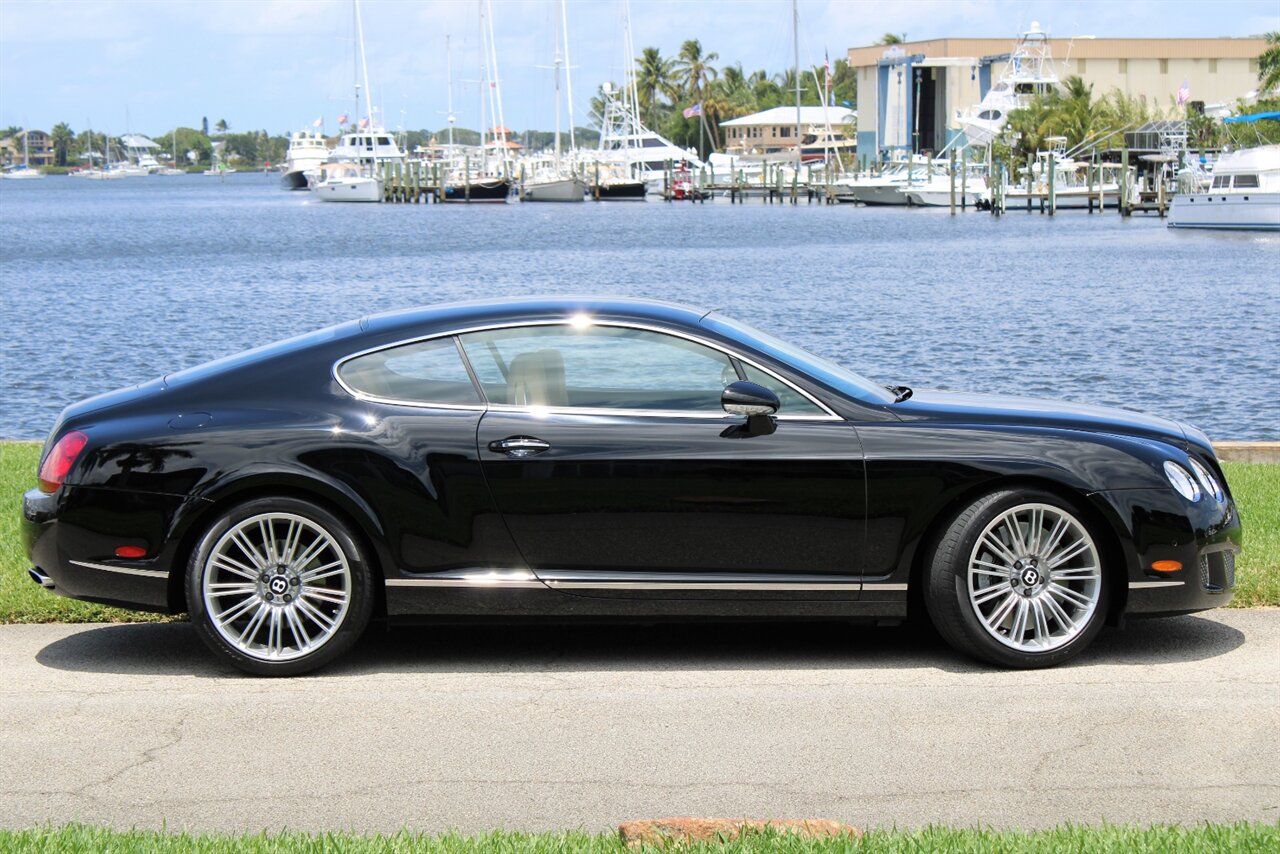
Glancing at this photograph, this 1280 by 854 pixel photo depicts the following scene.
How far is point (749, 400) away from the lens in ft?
20.5

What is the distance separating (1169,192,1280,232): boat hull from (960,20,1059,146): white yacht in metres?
35.6

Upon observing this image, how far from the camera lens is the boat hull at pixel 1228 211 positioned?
64.2m

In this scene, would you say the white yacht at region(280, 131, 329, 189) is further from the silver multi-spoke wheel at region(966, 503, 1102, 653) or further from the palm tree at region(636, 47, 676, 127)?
the silver multi-spoke wheel at region(966, 503, 1102, 653)

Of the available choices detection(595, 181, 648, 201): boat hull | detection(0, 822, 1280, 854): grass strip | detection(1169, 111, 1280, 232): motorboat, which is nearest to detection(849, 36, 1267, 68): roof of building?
detection(595, 181, 648, 201): boat hull

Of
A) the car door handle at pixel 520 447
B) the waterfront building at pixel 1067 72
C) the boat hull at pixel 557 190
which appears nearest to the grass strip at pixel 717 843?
the car door handle at pixel 520 447

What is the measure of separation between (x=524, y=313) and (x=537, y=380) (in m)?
0.31

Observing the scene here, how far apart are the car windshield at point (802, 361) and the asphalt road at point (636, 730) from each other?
110 cm

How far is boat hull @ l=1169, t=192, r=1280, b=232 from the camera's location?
64.2 m

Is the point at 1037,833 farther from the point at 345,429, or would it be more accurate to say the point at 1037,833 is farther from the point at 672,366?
the point at 345,429

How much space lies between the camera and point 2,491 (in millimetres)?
10625

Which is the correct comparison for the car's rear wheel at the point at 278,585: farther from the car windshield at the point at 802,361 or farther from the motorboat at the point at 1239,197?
the motorboat at the point at 1239,197

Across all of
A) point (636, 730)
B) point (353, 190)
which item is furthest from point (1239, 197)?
point (353, 190)

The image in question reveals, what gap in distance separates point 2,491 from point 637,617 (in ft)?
19.6

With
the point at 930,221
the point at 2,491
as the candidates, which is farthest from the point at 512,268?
the point at 2,491
